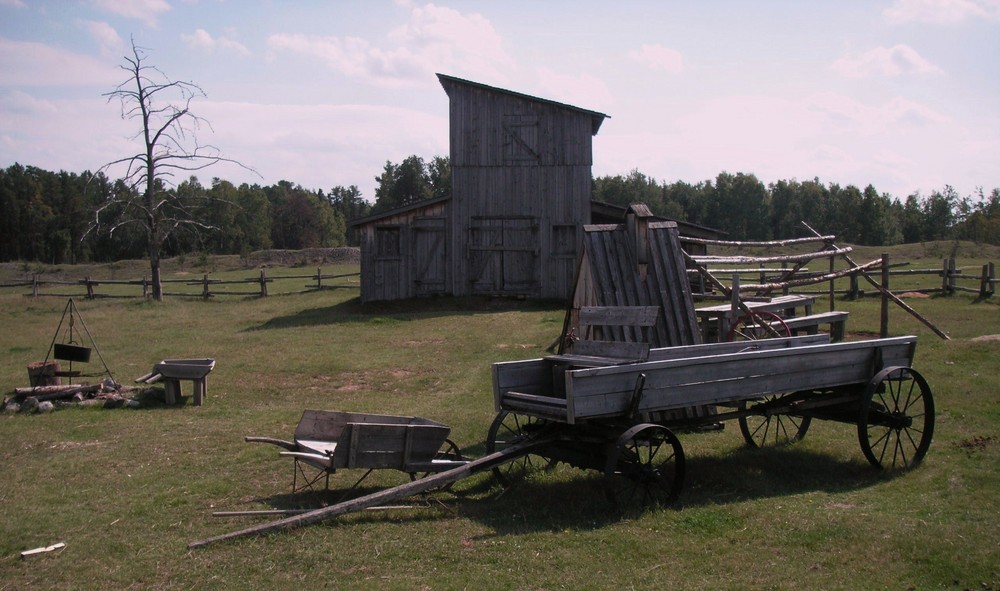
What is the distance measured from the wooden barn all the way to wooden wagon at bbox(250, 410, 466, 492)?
1994cm

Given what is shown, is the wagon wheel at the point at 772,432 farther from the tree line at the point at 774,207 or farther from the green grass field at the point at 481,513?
the tree line at the point at 774,207

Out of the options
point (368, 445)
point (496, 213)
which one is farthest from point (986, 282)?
point (368, 445)

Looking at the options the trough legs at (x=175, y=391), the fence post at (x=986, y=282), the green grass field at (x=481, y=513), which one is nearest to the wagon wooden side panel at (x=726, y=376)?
the green grass field at (x=481, y=513)

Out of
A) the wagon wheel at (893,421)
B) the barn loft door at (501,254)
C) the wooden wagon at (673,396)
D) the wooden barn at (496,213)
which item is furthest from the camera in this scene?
the barn loft door at (501,254)

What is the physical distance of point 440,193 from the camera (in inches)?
3169

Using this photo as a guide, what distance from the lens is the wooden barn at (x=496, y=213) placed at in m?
28.2

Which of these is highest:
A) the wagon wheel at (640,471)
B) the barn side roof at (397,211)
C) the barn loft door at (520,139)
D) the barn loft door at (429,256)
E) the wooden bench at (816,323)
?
the barn loft door at (520,139)

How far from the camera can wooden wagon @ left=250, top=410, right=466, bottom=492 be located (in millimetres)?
7418

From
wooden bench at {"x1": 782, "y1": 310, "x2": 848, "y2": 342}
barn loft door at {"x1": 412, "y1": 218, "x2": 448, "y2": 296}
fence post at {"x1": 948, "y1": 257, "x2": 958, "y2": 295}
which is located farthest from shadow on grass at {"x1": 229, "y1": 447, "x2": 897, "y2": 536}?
fence post at {"x1": 948, "y1": 257, "x2": 958, "y2": 295}

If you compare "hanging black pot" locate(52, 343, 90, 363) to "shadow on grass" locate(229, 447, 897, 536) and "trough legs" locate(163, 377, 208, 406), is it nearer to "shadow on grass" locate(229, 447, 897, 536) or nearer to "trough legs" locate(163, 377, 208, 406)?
"trough legs" locate(163, 377, 208, 406)

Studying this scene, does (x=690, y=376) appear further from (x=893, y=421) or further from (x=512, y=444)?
(x=893, y=421)

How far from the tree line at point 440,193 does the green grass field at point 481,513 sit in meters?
64.2

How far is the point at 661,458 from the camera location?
29.6 feet

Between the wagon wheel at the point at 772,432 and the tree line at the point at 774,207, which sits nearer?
the wagon wheel at the point at 772,432
